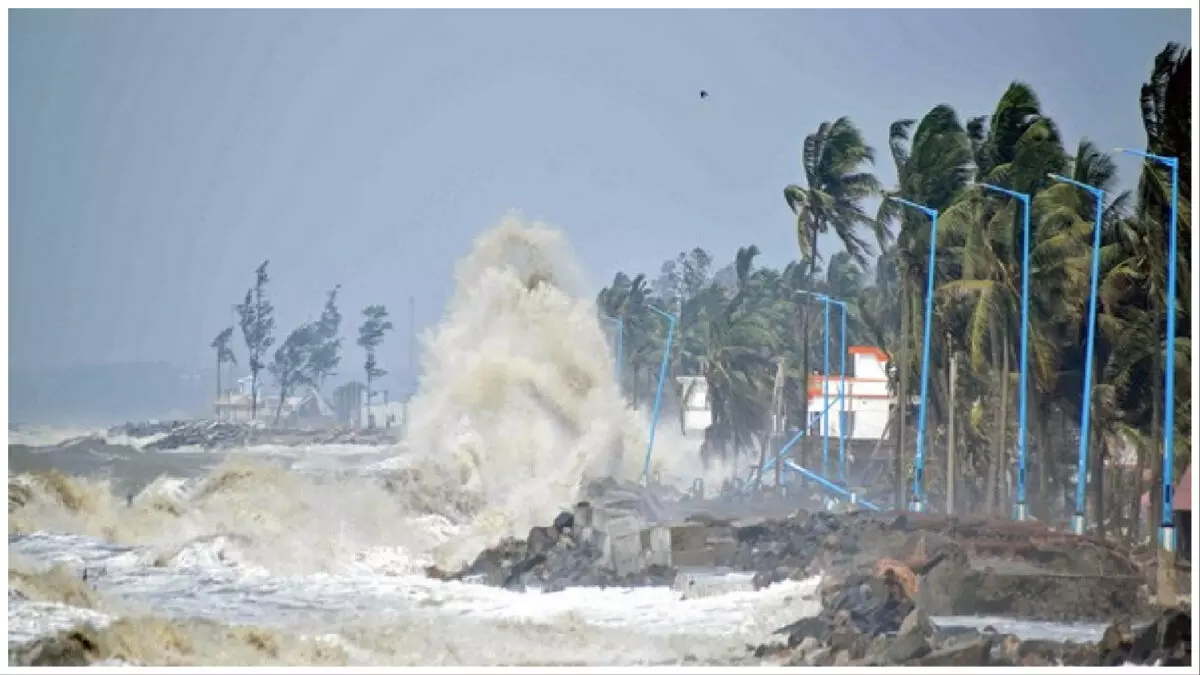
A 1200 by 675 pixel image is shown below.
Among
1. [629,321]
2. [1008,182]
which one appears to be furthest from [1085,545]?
[629,321]

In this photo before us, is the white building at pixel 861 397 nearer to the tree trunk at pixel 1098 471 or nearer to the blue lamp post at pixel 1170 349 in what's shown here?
the tree trunk at pixel 1098 471

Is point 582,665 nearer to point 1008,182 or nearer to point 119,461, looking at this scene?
point 119,461

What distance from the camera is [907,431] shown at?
30047 mm

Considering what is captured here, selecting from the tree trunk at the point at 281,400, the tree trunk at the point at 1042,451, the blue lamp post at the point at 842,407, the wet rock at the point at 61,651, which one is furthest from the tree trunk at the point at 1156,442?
the wet rock at the point at 61,651

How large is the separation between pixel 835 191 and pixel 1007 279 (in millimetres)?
2132

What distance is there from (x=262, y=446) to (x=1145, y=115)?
9.18 m

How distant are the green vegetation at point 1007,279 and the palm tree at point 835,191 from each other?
0.03 meters

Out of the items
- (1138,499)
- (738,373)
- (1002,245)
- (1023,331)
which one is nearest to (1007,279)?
(1002,245)

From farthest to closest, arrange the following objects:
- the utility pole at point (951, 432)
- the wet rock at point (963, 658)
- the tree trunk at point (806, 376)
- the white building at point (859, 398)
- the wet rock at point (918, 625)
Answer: the white building at point (859, 398) < the tree trunk at point (806, 376) < the utility pole at point (951, 432) < the wet rock at point (918, 625) < the wet rock at point (963, 658)

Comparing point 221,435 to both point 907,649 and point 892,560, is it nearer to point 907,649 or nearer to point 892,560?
point 892,560

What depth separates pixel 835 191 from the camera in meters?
25.7

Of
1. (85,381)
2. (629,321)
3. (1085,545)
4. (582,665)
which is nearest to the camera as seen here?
(582,665)

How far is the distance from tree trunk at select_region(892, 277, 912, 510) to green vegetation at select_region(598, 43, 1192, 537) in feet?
0.14

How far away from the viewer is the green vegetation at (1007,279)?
21391 millimetres
